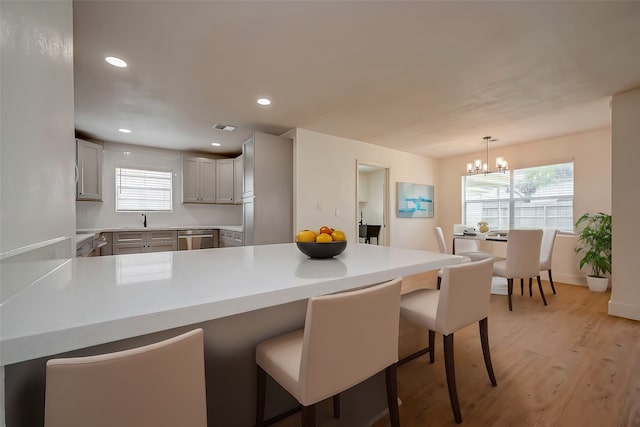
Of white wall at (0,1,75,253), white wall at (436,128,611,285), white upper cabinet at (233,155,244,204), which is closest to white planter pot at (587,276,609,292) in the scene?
white wall at (436,128,611,285)

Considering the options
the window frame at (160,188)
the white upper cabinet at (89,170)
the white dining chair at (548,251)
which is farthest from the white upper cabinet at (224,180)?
the white dining chair at (548,251)

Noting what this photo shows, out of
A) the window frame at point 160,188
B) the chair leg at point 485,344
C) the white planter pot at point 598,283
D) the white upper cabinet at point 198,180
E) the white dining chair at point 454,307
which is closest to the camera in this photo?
the white dining chair at point 454,307

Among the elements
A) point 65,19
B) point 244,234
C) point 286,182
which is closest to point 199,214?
point 244,234

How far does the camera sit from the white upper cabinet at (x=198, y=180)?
17.2 feet

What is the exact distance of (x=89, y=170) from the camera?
13.8 ft

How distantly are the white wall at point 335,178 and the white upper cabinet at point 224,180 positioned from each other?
1912mm

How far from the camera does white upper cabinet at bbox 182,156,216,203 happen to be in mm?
5230

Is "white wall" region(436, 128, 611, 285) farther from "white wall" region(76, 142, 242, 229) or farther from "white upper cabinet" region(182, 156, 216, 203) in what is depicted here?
"white wall" region(76, 142, 242, 229)

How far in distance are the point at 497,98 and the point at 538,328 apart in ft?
7.93

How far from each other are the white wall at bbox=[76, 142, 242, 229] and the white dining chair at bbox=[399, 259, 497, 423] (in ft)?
16.4

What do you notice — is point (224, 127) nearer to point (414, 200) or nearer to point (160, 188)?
point (160, 188)

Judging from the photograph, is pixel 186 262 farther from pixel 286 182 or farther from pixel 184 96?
pixel 286 182

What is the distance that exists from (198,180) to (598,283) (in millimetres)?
6654

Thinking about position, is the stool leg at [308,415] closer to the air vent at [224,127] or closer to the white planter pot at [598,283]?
the air vent at [224,127]
